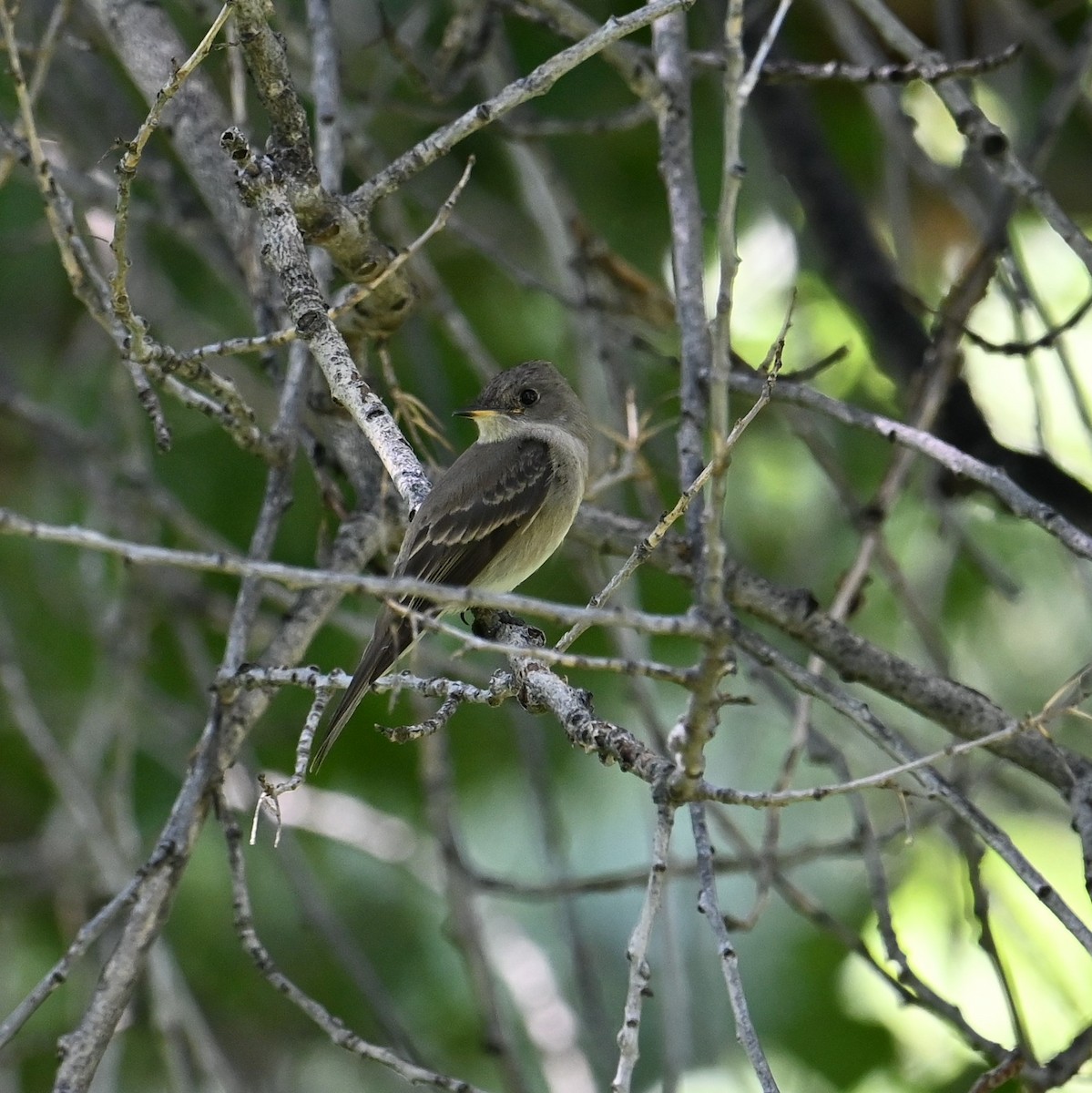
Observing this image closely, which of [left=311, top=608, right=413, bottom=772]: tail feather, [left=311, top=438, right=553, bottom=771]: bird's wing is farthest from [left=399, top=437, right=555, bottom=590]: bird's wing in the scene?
[left=311, top=608, right=413, bottom=772]: tail feather

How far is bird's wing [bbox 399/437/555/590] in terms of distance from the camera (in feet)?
14.5

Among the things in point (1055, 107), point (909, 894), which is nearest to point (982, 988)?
point (909, 894)

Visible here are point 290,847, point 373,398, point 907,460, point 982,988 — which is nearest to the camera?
point 373,398

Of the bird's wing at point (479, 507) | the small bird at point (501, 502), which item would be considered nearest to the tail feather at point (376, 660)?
the small bird at point (501, 502)

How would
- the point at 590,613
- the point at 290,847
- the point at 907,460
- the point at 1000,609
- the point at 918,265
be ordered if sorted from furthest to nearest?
the point at 918,265 → the point at 1000,609 → the point at 290,847 → the point at 907,460 → the point at 590,613

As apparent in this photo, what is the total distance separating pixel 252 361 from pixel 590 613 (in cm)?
485

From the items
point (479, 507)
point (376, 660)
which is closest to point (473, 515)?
point (479, 507)

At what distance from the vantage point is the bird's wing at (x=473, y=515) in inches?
168

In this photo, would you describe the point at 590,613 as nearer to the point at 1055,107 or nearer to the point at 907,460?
the point at 907,460

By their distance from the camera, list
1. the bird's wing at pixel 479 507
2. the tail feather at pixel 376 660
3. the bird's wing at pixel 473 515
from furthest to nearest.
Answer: the bird's wing at pixel 479 507 < the bird's wing at pixel 473 515 < the tail feather at pixel 376 660

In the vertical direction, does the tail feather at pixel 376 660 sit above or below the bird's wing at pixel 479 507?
below

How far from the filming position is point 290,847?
5.18 m

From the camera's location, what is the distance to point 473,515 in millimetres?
4605

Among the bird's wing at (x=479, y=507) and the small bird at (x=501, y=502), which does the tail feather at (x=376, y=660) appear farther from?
the bird's wing at (x=479, y=507)
